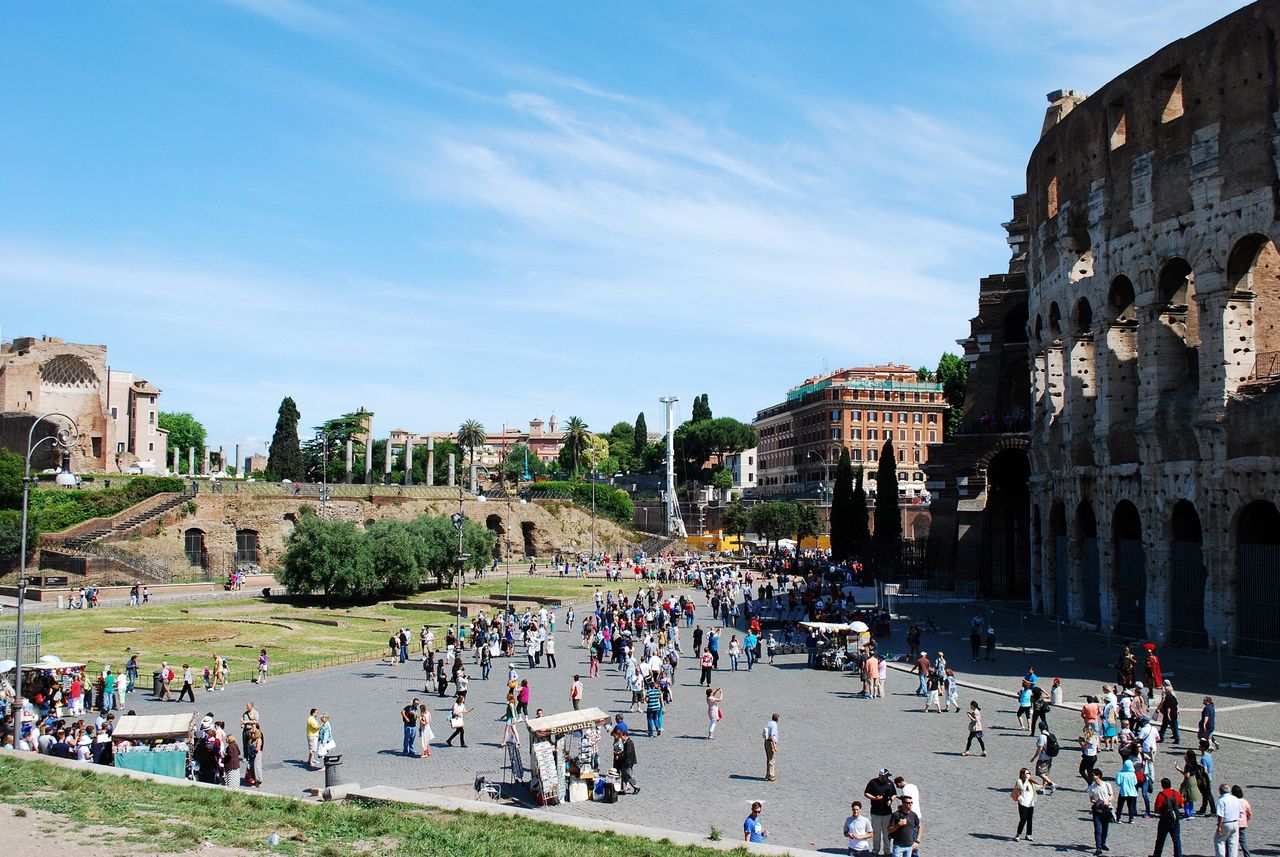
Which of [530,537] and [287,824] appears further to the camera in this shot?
[530,537]

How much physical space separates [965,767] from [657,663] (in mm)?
8418

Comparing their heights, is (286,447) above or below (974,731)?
above

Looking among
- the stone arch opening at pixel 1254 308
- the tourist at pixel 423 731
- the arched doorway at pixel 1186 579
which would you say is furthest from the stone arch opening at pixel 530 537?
the tourist at pixel 423 731

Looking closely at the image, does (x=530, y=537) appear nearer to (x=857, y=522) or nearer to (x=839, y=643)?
(x=857, y=522)

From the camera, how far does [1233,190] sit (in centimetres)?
3047

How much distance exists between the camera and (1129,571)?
1421 inches

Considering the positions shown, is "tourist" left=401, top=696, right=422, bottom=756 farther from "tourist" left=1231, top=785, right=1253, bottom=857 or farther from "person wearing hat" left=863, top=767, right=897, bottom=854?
"tourist" left=1231, top=785, right=1253, bottom=857

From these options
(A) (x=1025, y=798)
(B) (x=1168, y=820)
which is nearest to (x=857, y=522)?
(A) (x=1025, y=798)

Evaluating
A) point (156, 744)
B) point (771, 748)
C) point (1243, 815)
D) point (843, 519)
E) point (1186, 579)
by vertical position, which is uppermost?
point (843, 519)

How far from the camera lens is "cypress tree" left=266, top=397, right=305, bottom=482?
3750 inches

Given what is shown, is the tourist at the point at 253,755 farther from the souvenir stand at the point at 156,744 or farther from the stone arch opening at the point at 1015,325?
the stone arch opening at the point at 1015,325

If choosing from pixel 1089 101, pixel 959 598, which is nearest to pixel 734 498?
pixel 959 598

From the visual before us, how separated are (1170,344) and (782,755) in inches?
804

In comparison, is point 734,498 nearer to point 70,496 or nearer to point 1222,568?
point 70,496
